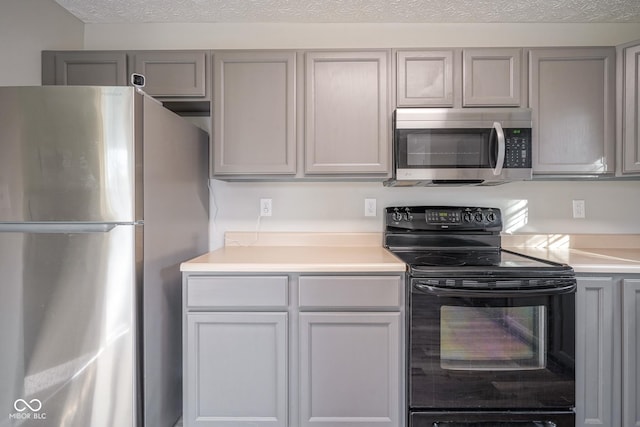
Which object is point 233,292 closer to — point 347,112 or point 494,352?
point 347,112

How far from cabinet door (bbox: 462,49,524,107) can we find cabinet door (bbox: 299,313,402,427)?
130 centimetres

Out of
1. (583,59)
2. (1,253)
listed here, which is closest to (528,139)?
(583,59)

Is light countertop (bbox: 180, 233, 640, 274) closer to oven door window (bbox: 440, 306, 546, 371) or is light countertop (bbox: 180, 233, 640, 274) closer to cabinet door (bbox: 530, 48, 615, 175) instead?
oven door window (bbox: 440, 306, 546, 371)

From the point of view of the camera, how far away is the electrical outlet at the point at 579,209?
2.15 metres

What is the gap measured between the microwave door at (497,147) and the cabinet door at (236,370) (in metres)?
1.34

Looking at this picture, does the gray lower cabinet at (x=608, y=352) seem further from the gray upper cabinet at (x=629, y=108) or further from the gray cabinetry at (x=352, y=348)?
the gray cabinetry at (x=352, y=348)

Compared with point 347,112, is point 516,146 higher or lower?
lower

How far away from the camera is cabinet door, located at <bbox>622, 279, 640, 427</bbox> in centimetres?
154

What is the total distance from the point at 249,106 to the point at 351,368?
4.88ft

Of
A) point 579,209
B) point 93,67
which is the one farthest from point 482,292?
point 93,67

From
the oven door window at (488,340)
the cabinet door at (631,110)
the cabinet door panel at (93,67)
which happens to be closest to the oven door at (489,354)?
the oven door window at (488,340)

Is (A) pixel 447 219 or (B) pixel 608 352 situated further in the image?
(A) pixel 447 219

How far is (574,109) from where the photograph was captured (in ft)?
5.99

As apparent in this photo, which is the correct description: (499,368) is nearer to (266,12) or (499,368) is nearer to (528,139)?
(528,139)
